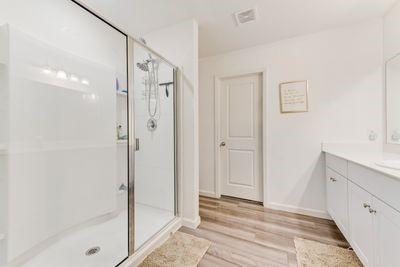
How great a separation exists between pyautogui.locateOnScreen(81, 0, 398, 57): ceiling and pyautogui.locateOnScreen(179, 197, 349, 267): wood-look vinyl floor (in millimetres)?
2350

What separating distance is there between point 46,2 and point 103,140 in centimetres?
133

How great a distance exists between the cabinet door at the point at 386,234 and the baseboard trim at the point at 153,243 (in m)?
1.61

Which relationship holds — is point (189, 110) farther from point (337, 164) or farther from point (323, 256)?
point (323, 256)

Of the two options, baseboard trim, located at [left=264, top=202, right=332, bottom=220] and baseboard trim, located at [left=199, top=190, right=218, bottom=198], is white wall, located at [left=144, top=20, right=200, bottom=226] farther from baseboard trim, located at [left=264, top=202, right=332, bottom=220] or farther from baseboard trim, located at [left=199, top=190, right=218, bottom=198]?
baseboard trim, located at [left=264, top=202, right=332, bottom=220]

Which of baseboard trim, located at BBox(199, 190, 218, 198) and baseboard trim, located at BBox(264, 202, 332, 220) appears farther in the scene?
baseboard trim, located at BBox(199, 190, 218, 198)

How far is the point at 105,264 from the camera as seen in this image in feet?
4.20

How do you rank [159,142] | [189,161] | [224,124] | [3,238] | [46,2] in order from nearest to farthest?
[3,238] < [46,2] < [189,161] < [159,142] < [224,124]

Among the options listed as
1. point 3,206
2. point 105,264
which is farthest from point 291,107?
point 3,206

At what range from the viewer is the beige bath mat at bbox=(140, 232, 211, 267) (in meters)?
1.39

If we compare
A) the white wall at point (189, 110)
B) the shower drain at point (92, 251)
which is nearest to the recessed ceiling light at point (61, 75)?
the white wall at point (189, 110)

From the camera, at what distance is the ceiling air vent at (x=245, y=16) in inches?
71.3

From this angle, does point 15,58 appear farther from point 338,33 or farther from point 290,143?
point 338,33

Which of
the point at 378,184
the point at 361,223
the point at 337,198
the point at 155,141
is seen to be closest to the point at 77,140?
the point at 155,141

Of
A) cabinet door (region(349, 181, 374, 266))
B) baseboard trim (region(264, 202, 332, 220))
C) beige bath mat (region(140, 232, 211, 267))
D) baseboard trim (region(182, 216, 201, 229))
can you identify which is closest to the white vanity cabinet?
cabinet door (region(349, 181, 374, 266))
